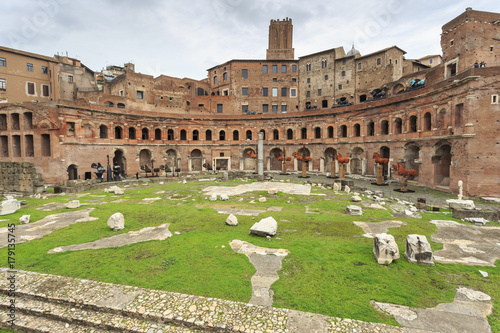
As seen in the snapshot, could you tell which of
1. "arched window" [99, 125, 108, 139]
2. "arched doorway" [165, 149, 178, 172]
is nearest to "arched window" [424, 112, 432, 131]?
"arched doorway" [165, 149, 178, 172]

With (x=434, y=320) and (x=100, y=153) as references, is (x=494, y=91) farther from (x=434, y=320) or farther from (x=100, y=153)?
(x=100, y=153)

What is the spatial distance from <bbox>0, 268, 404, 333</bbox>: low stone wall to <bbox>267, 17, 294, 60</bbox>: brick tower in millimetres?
46622

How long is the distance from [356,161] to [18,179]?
34376 millimetres

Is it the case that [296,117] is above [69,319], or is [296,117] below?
above

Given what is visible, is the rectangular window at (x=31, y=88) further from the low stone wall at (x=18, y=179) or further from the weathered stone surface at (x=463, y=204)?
the weathered stone surface at (x=463, y=204)

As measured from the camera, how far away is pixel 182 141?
3562 centimetres

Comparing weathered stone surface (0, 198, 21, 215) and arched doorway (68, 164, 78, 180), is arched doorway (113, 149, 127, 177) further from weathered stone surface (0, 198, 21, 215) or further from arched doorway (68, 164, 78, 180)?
weathered stone surface (0, 198, 21, 215)

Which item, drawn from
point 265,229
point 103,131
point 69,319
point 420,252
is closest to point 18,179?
point 103,131

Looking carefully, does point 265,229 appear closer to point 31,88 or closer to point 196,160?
point 196,160

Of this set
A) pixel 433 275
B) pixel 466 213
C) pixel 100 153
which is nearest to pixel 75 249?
pixel 433 275

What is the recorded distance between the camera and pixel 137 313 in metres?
4.64

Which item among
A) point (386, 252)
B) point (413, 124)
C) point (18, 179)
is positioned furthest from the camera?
point (413, 124)

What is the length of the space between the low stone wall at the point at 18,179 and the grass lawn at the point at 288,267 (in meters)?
9.05

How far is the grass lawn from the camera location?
506 cm
